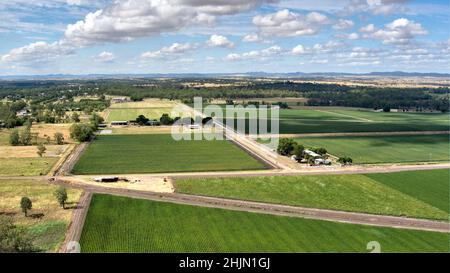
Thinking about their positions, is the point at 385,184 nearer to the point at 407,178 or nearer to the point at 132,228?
the point at 407,178

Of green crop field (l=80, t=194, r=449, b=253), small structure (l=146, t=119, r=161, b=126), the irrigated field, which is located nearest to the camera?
green crop field (l=80, t=194, r=449, b=253)

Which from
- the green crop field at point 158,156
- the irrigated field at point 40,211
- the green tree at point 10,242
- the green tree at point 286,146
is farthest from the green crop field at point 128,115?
the green tree at point 10,242

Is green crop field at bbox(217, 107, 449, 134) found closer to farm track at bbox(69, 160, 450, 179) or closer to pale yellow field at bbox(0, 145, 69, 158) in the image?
farm track at bbox(69, 160, 450, 179)

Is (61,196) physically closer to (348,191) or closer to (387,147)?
(348,191)

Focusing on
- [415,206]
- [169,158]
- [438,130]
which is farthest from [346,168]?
[438,130]

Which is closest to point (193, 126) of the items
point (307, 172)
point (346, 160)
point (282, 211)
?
point (346, 160)

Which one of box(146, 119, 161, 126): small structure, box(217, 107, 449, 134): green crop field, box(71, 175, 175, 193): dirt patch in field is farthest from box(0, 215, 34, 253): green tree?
box(146, 119, 161, 126): small structure
